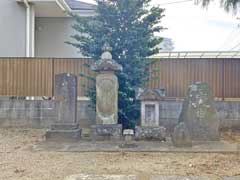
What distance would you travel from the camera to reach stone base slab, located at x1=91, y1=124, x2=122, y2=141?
768 centimetres

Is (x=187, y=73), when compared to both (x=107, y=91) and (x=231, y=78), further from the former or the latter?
(x=107, y=91)

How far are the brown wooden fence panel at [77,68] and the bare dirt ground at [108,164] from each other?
3.31 metres

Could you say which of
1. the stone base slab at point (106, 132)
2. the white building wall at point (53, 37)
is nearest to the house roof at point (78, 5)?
the white building wall at point (53, 37)

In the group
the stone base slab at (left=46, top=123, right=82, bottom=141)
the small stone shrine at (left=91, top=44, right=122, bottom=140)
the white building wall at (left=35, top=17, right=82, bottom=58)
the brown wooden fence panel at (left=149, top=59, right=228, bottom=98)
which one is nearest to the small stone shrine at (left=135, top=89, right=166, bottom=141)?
the small stone shrine at (left=91, top=44, right=122, bottom=140)

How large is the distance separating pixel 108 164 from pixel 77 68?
4.90m

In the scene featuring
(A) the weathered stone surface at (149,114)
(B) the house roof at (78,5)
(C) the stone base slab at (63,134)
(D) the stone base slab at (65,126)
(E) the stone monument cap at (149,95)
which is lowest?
(C) the stone base slab at (63,134)

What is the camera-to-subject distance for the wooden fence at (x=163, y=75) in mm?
9664

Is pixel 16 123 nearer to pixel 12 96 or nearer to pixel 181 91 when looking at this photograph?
pixel 12 96

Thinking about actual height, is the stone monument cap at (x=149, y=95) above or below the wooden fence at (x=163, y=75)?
below

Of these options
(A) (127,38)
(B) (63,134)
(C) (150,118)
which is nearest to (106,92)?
(C) (150,118)

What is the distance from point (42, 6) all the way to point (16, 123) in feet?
16.9

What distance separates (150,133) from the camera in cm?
766

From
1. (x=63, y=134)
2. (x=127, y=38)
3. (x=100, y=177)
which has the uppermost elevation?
(x=127, y=38)

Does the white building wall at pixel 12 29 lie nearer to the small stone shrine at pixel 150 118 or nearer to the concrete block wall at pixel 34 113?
the concrete block wall at pixel 34 113
